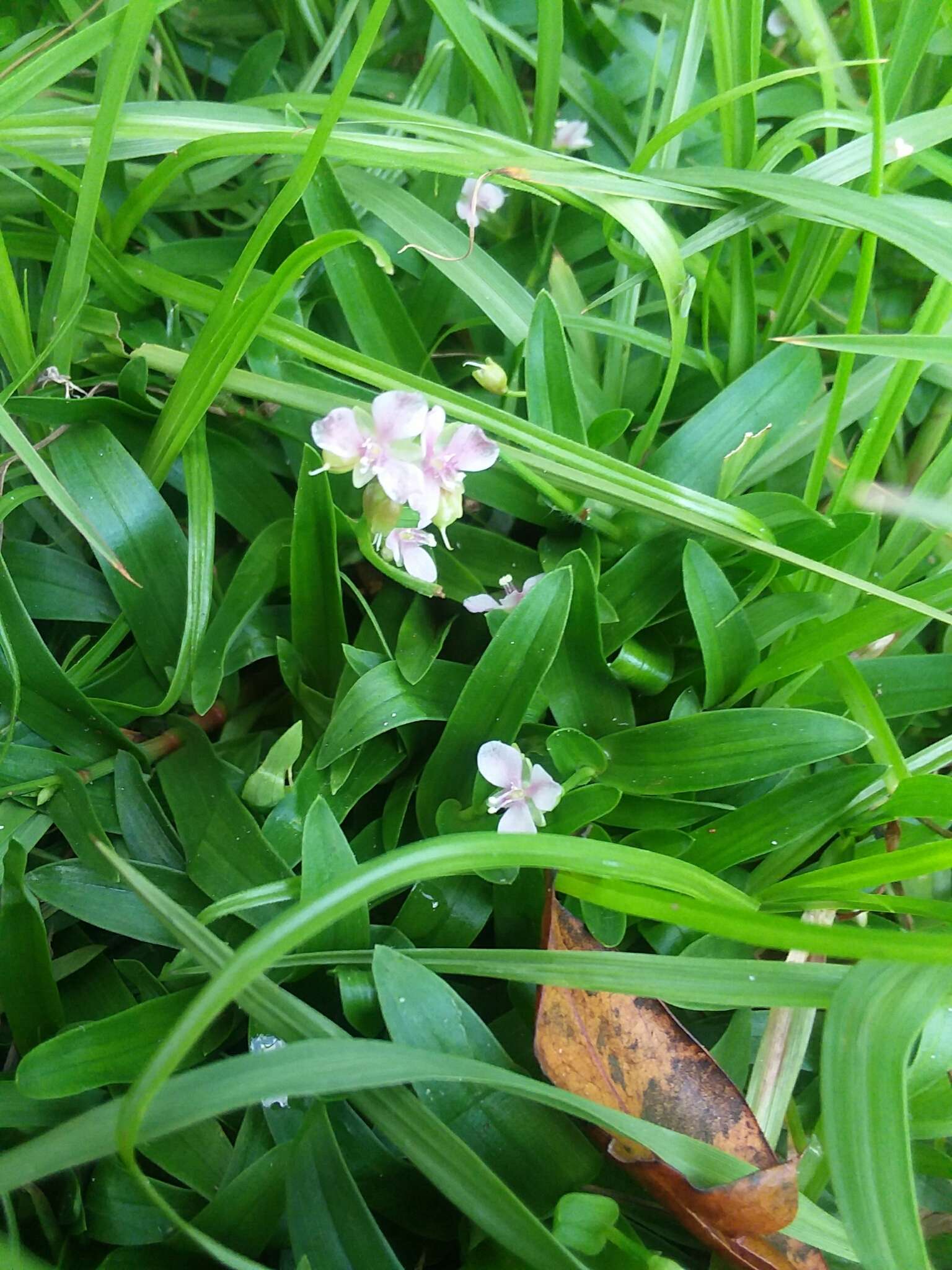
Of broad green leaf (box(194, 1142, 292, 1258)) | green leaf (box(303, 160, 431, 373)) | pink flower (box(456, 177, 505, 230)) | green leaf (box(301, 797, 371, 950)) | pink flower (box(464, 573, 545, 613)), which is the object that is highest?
pink flower (box(456, 177, 505, 230))

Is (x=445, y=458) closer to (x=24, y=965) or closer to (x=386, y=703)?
(x=386, y=703)

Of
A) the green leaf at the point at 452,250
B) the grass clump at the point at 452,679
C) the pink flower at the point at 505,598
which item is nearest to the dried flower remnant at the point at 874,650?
the grass clump at the point at 452,679

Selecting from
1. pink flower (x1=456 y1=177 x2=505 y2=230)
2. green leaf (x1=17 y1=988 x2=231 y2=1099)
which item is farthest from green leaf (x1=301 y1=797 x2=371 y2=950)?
pink flower (x1=456 y1=177 x2=505 y2=230)

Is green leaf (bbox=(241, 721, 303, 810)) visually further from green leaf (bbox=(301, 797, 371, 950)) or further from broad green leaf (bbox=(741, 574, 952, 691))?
broad green leaf (bbox=(741, 574, 952, 691))

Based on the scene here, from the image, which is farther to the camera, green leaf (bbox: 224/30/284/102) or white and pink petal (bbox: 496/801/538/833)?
green leaf (bbox: 224/30/284/102)

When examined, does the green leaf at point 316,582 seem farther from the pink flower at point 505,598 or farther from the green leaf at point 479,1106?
the green leaf at point 479,1106

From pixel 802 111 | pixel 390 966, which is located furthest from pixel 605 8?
pixel 390 966

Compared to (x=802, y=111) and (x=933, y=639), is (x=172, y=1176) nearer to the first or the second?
(x=933, y=639)
